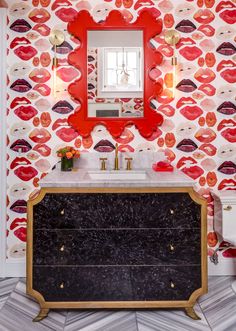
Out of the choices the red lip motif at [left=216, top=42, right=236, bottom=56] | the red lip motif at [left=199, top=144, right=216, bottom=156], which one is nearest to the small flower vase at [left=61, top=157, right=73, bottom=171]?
the red lip motif at [left=199, top=144, right=216, bottom=156]

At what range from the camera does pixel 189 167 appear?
3.45 metres

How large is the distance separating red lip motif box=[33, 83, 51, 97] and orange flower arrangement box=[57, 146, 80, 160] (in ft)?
1.58

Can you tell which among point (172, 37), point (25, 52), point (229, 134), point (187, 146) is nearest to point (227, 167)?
point (229, 134)

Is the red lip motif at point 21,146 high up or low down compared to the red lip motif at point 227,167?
up

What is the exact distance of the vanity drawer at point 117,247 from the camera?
8.79ft

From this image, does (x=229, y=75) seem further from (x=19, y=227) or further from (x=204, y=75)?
(x=19, y=227)

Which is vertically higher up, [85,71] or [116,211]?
[85,71]

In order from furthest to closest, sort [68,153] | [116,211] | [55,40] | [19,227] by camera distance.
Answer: [19,227], [55,40], [68,153], [116,211]

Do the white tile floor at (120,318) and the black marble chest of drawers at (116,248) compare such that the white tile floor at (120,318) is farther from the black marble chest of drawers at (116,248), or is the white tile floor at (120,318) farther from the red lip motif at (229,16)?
the red lip motif at (229,16)

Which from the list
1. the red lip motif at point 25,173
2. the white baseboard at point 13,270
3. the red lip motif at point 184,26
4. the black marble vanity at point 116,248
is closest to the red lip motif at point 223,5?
the red lip motif at point 184,26

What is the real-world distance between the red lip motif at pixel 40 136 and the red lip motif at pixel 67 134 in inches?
3.6

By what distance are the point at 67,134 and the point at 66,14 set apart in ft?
3.22

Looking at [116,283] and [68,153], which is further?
[68,153]

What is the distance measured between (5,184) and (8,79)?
0.87 m
